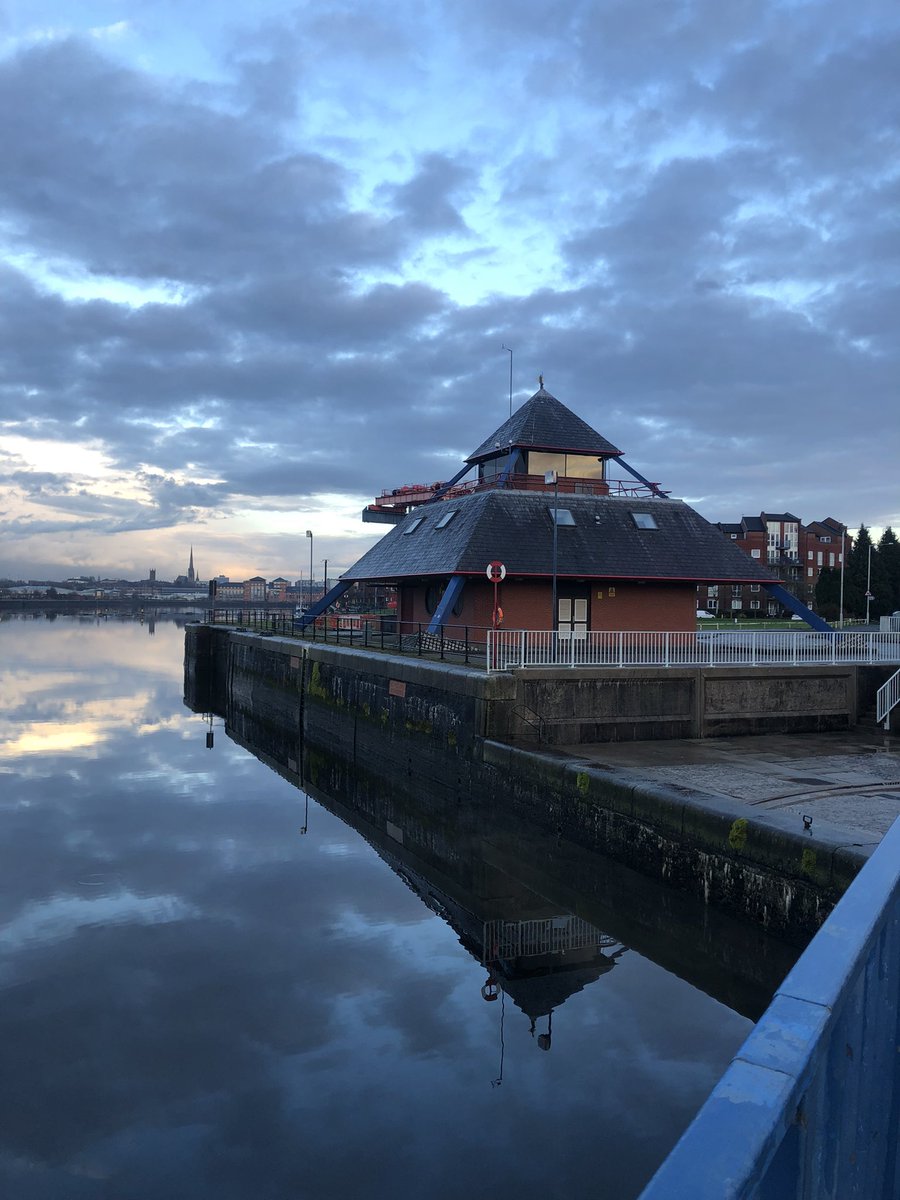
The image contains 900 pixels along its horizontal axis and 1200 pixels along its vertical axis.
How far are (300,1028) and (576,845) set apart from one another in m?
6.44

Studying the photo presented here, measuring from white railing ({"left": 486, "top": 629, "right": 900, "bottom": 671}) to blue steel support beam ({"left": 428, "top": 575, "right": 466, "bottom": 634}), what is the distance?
3336mm

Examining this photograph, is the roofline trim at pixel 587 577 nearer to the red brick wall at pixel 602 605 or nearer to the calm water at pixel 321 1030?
the red brick wall at pixel 602 605

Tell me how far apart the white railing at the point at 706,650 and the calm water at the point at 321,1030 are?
A: 19.9 ft

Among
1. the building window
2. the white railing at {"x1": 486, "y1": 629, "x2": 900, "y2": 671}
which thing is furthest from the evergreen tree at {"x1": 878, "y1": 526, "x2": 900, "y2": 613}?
the white railing at {"x1": 486, "y1": 629, "x2": 900, "y2": 671}

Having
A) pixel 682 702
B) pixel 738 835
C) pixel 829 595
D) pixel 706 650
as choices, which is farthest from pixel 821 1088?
pixel 829 595

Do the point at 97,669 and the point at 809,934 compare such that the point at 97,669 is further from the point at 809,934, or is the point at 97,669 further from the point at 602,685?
the point at 809,934

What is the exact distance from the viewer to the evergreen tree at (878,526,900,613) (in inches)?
3593

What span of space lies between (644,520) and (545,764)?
17106 millimetres

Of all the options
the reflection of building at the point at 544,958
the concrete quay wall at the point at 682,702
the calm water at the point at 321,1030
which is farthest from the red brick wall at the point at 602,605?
the reflection of building at the point at 544,958

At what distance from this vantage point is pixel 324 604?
4125 cm

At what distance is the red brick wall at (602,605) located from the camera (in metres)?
28.9

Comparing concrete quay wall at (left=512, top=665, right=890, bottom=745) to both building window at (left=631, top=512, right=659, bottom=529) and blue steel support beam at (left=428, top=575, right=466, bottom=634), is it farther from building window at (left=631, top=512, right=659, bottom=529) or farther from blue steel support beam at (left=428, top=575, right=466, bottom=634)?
building window at (left=631, top=512, right=659, bottom=529)

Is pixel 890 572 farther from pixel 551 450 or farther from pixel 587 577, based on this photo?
pixel 587 577

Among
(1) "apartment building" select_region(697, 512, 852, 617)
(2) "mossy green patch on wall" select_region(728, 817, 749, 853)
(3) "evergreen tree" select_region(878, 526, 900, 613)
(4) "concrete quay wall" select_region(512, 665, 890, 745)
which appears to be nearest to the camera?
(2) "mossy green patch on wall" select_region(728, 817, 749, 853)
